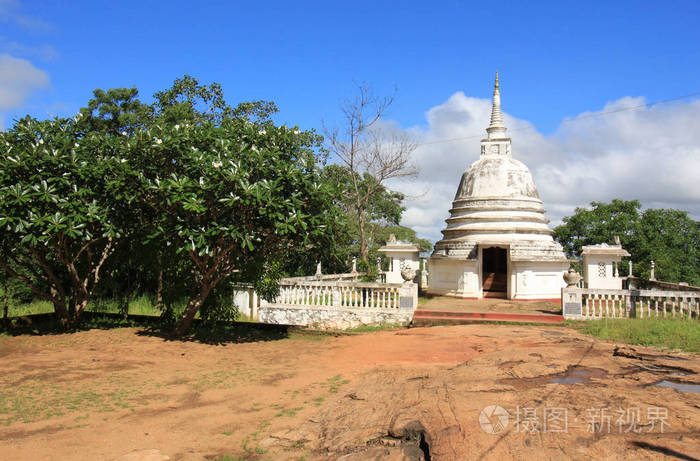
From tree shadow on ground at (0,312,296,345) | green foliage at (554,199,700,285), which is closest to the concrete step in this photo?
tree shadow on ground at (0,312,296,345)

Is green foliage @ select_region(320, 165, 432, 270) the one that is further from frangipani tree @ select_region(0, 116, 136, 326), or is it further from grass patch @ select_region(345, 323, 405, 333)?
frangipani tree @ select_region(0, 116, 136, 326)

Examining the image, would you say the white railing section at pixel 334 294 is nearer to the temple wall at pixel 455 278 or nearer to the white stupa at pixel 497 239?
the temple wall at pixel 455 278

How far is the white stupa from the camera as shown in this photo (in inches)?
810

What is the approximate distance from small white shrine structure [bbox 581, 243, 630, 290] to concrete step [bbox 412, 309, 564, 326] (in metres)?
8.95

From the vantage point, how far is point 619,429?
556cm

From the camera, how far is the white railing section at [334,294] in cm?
1650

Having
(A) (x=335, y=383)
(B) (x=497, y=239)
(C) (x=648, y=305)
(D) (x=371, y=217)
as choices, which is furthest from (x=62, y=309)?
(D) (x=371, y=217)

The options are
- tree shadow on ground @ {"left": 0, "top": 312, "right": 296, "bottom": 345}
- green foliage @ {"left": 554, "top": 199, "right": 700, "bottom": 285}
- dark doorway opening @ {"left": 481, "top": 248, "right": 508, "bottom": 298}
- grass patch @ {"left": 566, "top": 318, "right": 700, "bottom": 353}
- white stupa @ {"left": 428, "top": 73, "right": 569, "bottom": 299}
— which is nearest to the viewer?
grass patch @ {"left": 566, "top": 318, "right": 700, "bottom": 353}

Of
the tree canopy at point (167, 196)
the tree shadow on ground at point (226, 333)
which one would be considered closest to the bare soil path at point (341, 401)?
the tree shadow on ground at point (226, 333)

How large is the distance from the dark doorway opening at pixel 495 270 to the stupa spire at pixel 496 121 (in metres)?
5.49

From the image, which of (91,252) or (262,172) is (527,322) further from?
(91,252)

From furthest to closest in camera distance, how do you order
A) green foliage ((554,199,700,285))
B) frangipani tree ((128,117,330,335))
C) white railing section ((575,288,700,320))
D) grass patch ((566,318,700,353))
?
1. green foliage ((554,199,700,285))
2. white railing section ((575,288,700,320))
3. grass patch ((566,318,700,353))
4. frangipani tree ((128,117,330,335))

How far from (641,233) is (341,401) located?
4011cm

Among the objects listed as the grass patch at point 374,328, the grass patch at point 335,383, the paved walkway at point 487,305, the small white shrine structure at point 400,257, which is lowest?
the grass patch at point 335,383
